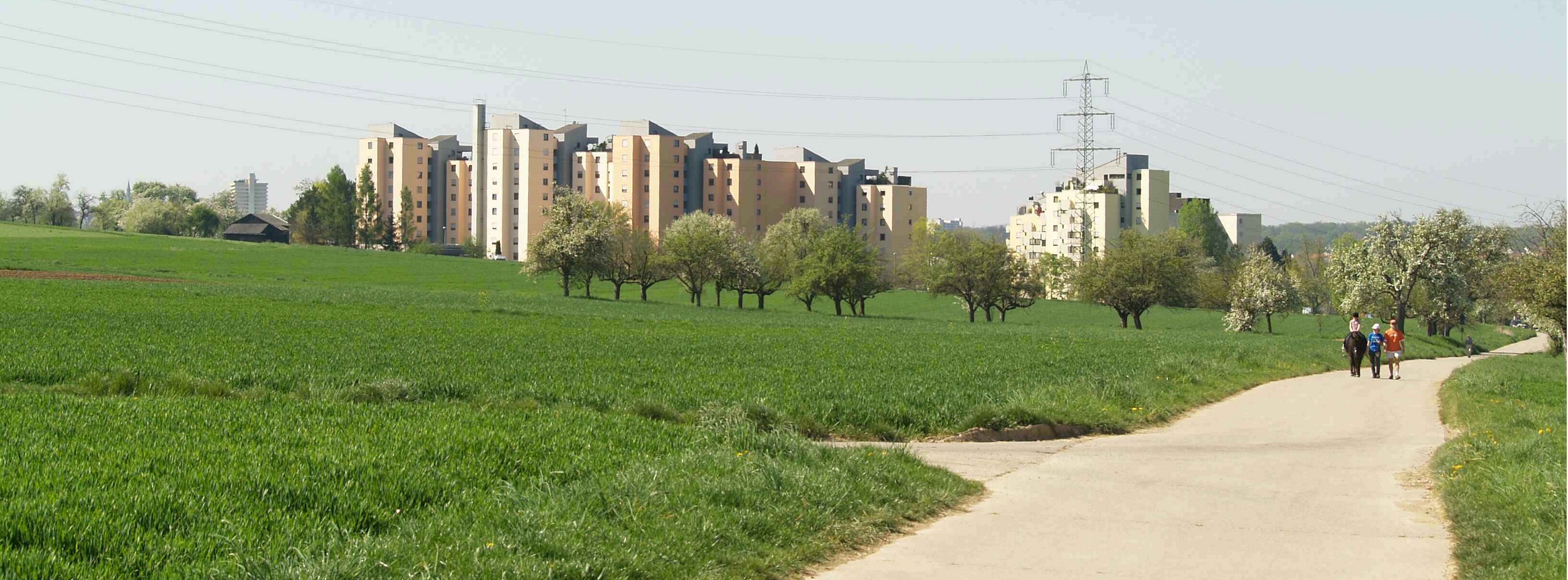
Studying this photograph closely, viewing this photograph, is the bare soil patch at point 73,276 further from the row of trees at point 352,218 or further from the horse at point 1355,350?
the row of trees at point 352,218

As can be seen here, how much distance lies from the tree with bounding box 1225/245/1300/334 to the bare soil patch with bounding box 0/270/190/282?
73134 millimetres

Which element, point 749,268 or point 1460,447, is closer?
point 1460,447

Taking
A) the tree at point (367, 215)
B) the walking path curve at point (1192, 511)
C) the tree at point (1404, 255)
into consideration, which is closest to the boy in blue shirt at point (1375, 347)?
the walking path curve at point (1192, 511)

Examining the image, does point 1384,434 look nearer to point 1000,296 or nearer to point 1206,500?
point 1206,500

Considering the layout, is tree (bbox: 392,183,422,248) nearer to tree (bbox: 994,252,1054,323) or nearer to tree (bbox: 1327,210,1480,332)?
tree (bbox: 994,252,1054,323)

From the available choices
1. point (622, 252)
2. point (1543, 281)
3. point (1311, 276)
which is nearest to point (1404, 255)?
point (1543, 281)

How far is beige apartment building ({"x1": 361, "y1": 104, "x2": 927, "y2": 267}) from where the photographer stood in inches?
7072

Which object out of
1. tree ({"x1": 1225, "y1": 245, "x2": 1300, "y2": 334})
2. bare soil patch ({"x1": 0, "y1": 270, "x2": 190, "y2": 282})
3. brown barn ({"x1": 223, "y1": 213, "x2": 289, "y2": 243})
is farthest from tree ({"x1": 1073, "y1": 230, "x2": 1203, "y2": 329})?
brown barn ({"x1": 223, "y1": 213, "x2": 289, "y2": 243})

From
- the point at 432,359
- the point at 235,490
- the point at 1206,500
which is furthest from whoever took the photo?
the point at 432,359

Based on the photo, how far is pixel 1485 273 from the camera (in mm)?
72000

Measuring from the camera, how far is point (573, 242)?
3548 inches

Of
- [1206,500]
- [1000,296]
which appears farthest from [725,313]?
[1206,500]

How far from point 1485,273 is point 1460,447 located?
64909 millimetres

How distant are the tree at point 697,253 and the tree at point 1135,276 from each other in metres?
27.0
